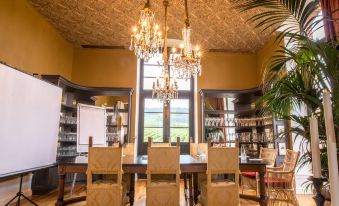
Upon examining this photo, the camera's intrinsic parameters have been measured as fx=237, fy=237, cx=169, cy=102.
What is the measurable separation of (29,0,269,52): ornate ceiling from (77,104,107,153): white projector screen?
195cm

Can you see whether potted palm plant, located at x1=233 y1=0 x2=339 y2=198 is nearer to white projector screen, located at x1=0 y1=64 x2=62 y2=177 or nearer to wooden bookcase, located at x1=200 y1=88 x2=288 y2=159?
white projector screen, located at x1=0 y1=64 x2=62 y2=177

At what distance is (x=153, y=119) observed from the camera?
272 inches

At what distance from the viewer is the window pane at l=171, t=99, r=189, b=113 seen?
6.99m

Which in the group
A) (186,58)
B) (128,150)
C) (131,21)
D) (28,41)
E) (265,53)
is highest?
(131,21)

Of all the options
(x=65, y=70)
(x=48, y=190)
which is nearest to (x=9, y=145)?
(x=48, y=190)

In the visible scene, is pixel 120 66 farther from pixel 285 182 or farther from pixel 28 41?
pixel 285 182

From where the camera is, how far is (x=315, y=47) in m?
1.75

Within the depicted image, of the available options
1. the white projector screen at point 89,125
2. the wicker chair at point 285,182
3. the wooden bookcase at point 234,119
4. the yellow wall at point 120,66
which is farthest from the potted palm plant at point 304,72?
the yellow wall at point 120,66

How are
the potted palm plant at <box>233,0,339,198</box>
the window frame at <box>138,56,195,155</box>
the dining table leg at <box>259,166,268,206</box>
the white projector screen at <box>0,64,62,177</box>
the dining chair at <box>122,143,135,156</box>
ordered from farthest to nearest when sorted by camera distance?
the window frame at <box>138,56,195,155</box> → the dining chair at <box>122,143,135,156</box> → the dining table leg at <box>259,166,268,206</box> → the white projector screen at <box>0,64,62,177</box> → the potted palm plant at <box>233,0,339,198</box>

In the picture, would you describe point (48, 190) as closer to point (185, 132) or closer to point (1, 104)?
point (1, 104)

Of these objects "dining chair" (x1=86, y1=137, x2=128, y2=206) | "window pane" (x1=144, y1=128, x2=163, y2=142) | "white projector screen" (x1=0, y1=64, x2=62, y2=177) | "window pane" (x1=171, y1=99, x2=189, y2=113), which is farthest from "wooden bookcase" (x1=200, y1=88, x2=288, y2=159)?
"white projector screen" (x1=0, y1=64, x2=62, y2=177)

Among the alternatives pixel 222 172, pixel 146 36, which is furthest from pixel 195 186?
pixel 146 36

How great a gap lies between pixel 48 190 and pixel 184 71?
12.2 feet

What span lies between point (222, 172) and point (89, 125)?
3.35 meters
